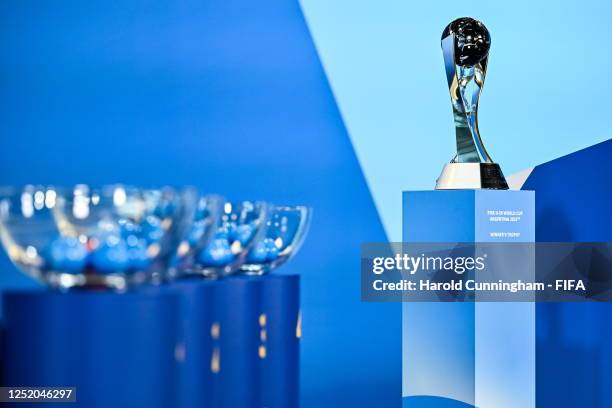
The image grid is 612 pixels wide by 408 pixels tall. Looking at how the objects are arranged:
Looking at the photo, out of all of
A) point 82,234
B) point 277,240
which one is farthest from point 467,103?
point 82,234

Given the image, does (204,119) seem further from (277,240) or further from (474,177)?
(277,240)

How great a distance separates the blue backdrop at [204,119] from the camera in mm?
3574

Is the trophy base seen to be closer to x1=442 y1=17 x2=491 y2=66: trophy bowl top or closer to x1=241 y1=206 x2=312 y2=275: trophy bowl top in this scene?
x1=442 y1=17 x2=491 y2=66: trophy bowl top

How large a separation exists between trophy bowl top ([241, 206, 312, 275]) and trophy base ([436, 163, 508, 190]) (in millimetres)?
675

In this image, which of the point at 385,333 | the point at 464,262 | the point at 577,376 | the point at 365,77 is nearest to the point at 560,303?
the point at 577,376

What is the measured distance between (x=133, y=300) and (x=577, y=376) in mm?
1968

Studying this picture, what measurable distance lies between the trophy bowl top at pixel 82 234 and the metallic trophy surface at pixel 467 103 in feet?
4.60

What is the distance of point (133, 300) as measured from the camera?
147cm

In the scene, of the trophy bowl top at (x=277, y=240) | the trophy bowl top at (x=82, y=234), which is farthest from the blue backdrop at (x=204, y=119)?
the trophy bowl top at (x=82, y=234)

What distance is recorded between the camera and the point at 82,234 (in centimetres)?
144

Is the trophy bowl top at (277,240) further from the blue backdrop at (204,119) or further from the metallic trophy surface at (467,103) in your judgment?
the blue backdrop at (204,119)

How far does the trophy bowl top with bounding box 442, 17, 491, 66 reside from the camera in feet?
8.91

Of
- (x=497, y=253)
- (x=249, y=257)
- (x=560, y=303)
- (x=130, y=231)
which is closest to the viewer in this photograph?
(x=130, y=231)

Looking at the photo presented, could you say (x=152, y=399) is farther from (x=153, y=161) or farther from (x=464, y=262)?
(x=153, y=161)
